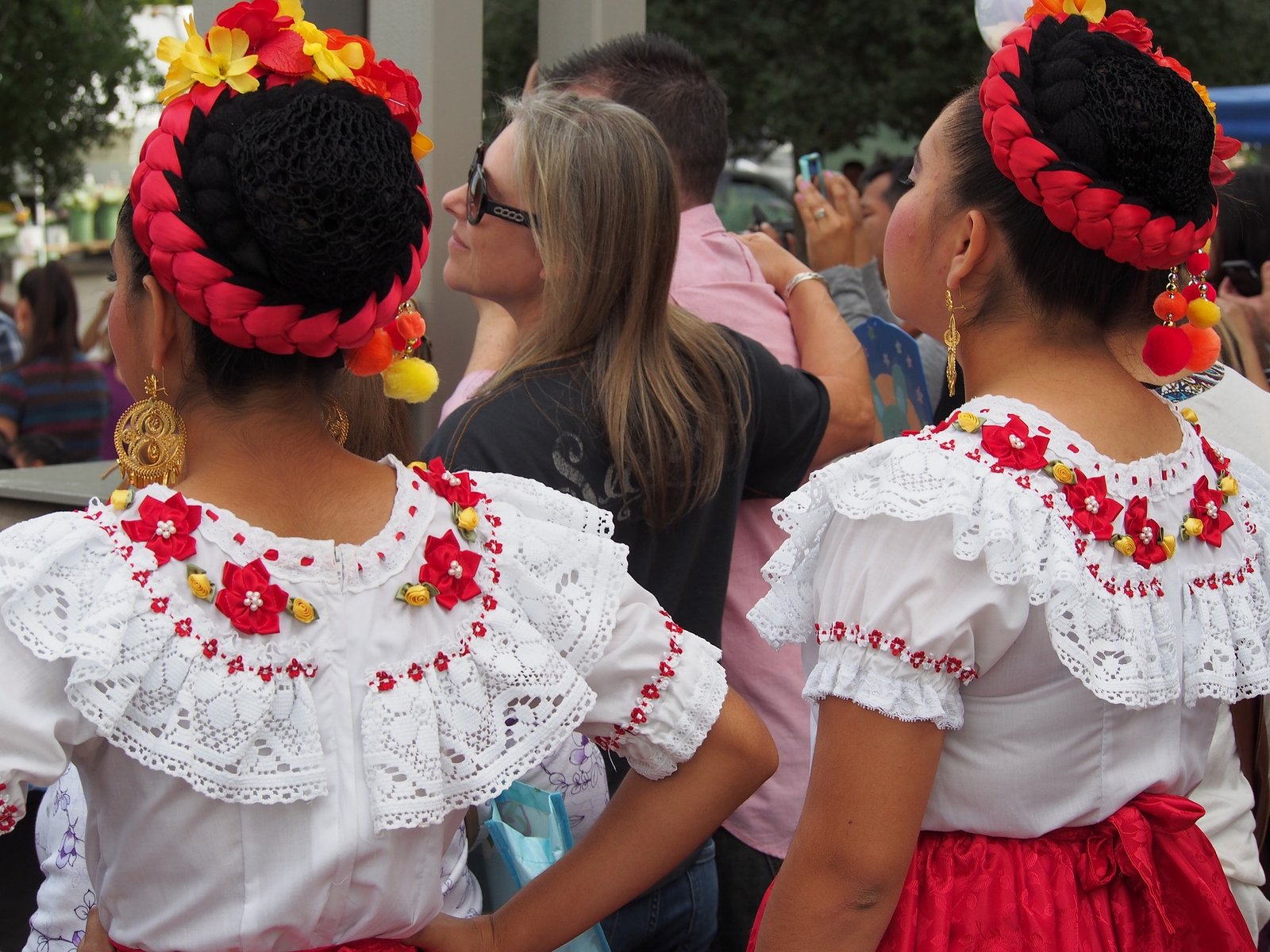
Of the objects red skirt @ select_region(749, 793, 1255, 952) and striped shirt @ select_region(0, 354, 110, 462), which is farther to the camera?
striped shirt @ select_region(0, 354, 110, 462)

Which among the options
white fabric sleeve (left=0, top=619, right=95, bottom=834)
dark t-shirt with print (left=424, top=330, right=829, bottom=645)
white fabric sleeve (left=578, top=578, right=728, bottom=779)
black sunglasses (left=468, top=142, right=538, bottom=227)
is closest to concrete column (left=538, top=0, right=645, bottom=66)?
black sunglasses (left=468, top=142, right=538, bottom=227)

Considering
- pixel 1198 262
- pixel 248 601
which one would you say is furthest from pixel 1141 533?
pixel 248 601

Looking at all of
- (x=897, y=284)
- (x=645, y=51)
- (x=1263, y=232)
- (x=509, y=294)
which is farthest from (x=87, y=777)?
(x=1263, y=232)

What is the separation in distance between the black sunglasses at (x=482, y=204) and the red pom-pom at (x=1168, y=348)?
1163 millimetres

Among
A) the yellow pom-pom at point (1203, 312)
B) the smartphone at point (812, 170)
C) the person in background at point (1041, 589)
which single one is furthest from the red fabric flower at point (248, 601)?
the smartphone at point (812, 170)

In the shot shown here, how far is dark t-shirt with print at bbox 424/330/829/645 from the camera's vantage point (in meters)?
2.18

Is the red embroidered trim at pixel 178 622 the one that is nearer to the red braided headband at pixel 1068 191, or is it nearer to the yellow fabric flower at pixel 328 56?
the yellow fabric flower at pixel 328 56

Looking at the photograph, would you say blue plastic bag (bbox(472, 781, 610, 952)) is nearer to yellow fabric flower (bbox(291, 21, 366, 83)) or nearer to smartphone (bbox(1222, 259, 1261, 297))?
yellow fabric flower (bbox(291, 21, 366, 83))

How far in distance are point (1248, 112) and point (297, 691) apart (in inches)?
337

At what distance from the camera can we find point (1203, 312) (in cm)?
170

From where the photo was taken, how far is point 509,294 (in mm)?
2574

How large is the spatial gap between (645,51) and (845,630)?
2070mm

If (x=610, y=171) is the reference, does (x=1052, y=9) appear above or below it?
above

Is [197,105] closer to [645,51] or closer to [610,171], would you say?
[610,171]
